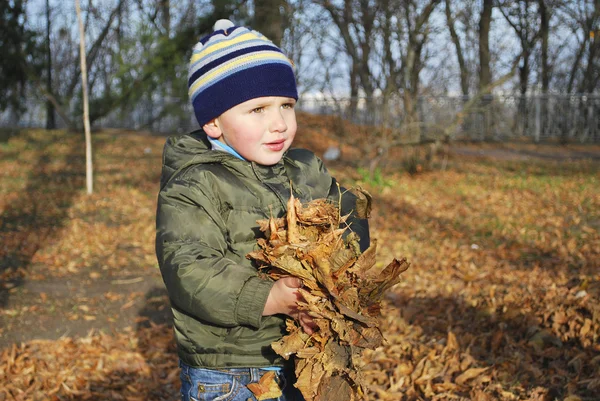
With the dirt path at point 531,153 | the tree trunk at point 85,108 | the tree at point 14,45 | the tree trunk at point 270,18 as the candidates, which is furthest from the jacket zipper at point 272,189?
the tree at point 14,45

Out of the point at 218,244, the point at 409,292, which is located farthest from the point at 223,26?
the point at 409,292

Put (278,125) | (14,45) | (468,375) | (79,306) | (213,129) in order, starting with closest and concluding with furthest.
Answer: (278,125), (213,129), (468,375), (79,306), (14,45)

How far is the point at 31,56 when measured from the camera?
20.1 m

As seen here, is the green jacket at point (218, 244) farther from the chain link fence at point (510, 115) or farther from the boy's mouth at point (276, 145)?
the chain link fence at point (510, 115)

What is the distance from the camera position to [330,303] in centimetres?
162

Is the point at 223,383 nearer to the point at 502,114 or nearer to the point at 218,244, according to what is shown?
the point at 218,244

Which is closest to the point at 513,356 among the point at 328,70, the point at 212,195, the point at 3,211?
the point at 212,195

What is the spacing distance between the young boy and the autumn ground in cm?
50

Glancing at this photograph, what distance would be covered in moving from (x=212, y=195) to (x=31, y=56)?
2090 centimetres

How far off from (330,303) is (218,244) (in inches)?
17.7

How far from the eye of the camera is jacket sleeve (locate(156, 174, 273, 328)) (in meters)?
1.71

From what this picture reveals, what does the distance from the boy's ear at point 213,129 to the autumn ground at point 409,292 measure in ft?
2.84

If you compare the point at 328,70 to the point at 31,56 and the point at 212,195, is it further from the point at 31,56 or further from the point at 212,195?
the point at 212,195

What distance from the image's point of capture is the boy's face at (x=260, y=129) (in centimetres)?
199
